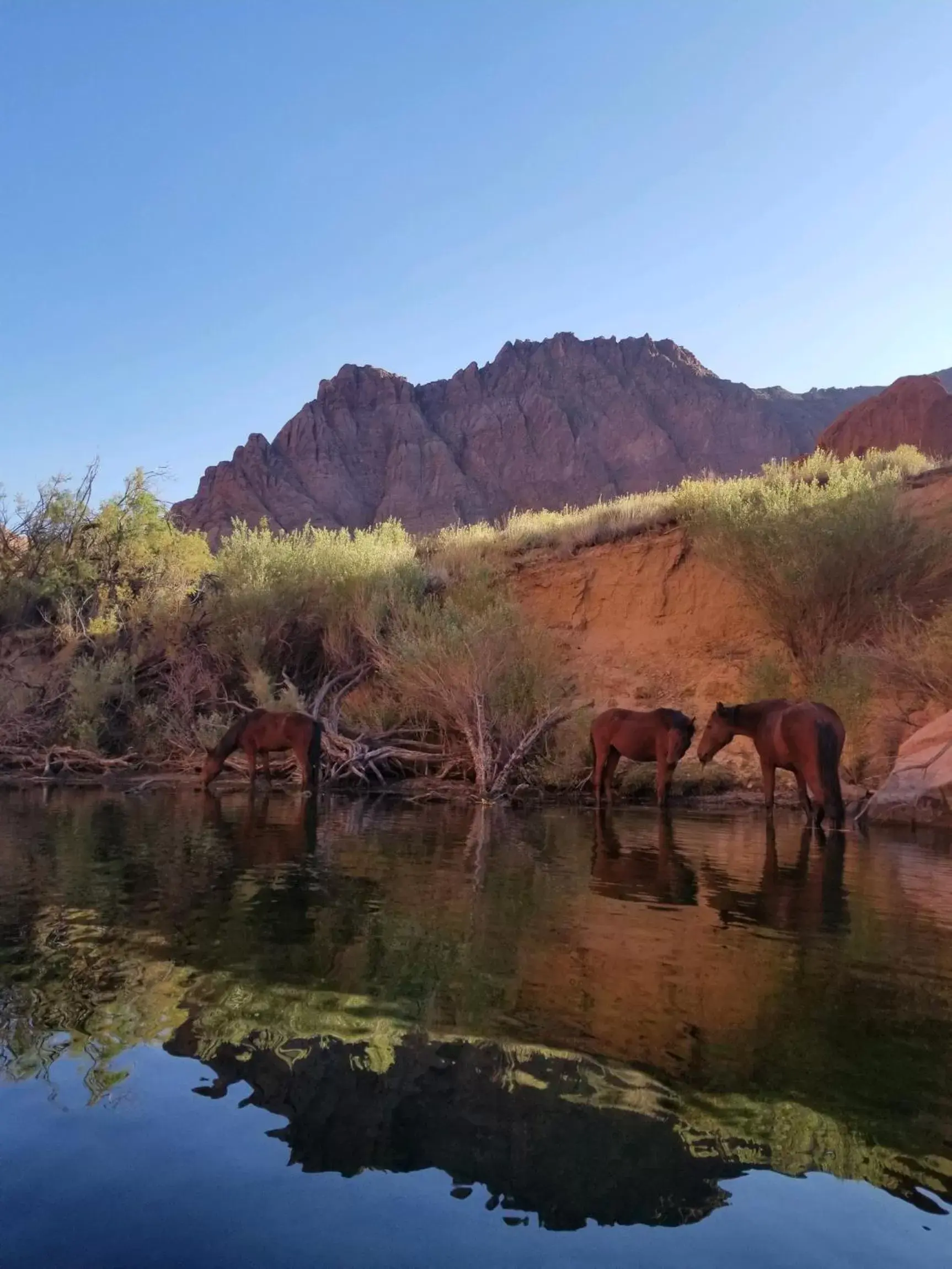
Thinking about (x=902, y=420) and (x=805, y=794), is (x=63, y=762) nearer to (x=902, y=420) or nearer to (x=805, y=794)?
(x=805, y=794)

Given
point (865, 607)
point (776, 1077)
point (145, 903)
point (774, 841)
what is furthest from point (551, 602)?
point (776, 1077)

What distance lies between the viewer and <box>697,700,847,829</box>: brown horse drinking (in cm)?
1221

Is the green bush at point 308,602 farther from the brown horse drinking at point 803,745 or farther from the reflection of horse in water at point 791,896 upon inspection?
the reflection of horse in water at point 791,896

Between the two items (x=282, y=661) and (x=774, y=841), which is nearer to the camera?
(x=774, y=841)

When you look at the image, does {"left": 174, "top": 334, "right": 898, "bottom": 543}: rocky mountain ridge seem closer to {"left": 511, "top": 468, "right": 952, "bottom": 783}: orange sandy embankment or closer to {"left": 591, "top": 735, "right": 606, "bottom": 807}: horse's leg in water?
{"left": 511, "top": 468, "right": 952, "bottom": 783}: orange sandy embankment

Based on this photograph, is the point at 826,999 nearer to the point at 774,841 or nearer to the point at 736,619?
the point at 774,841

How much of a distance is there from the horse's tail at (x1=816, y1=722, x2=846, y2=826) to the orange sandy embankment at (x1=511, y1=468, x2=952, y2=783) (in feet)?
25.6

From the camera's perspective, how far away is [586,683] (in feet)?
74.5

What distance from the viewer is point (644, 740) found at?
14.6 m

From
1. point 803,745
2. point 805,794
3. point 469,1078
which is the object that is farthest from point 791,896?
point 805,794

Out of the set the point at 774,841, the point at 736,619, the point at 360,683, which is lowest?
the point at 774,841

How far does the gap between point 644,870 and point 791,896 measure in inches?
57.5

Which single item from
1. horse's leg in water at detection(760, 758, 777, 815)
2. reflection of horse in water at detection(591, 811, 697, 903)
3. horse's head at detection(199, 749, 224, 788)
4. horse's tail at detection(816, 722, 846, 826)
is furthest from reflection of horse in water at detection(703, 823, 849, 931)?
horse's head at detection(199, 749, 224, 788)

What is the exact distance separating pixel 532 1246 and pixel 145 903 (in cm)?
479
